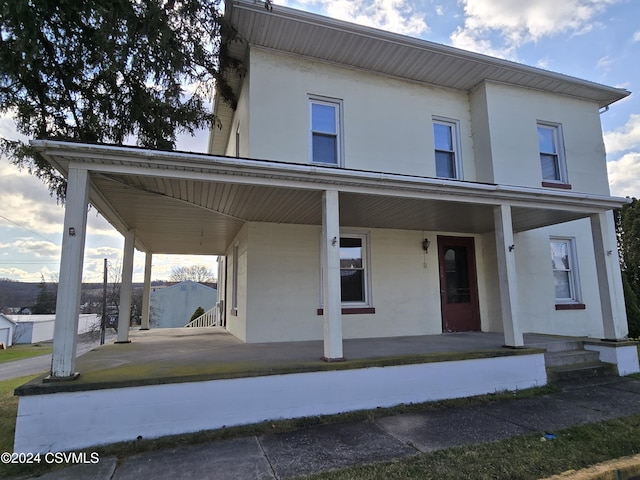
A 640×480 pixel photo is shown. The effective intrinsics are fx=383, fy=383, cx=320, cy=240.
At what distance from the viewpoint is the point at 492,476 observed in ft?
11.1

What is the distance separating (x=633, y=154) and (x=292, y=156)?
14687mm

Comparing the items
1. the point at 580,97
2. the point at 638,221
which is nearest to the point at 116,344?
the point at 580,97

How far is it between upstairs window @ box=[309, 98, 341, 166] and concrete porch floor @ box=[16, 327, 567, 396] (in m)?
3.84

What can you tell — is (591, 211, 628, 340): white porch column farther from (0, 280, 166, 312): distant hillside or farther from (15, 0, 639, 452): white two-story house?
(0, 280, 166, 312): distant hillside

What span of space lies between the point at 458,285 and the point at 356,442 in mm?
6205

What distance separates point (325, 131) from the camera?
820cm

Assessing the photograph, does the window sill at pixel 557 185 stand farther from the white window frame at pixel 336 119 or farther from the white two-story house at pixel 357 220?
the white window frame at pixel 336 119

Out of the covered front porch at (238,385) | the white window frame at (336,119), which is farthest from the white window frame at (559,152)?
the white window frame at (336,119)

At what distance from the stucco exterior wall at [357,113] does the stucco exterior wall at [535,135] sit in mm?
A: 675

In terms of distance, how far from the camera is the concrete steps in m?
6.74

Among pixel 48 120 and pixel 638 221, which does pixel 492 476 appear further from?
pixel 638 221

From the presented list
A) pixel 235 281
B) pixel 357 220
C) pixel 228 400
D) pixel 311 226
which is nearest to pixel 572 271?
pixel 357 220

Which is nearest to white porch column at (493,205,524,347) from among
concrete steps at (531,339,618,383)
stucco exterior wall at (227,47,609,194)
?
concrete steps at (531,339,618,383)

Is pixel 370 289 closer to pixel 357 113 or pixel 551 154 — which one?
pixel 357 113
